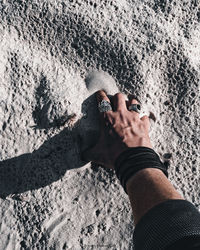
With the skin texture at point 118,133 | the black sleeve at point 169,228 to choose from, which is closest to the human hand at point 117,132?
the skin texture at point 118,133

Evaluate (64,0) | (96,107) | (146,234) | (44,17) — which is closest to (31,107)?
(96,107)

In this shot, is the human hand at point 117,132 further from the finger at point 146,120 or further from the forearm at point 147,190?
the forearm at point 147,190

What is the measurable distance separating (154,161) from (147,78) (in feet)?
1.74

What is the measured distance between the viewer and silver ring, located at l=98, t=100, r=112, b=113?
1.85 metres

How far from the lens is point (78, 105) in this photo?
1.88 metres

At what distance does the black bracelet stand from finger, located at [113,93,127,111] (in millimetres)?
261

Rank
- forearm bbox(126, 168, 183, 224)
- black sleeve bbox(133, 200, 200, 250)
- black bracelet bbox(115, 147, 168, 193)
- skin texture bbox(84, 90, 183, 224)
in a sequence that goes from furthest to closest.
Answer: skin texture bbox(84, 90, 183, 224) < black bracelet bbox(115, 147, 168, 193) < forearm bbox(126, 168, 183, 224) < black sleeve bbox(133, 200, 200, 250)

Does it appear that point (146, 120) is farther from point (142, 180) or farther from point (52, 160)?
point (52, 160)

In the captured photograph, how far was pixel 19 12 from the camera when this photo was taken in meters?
1.89

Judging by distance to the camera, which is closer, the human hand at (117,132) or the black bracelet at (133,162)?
the black bracelet at (133,162)

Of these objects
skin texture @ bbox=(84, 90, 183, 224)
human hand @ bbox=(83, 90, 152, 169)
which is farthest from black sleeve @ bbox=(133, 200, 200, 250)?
human hand @ bbox=(83, 90, 152, 169)

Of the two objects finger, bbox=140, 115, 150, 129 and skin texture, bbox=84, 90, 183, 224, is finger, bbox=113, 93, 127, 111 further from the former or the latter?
finger, bbox=140, 115, 150, 129

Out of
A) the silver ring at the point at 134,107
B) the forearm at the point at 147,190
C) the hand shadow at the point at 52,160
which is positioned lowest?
the forearm at the point at 147,190

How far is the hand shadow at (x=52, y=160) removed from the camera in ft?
5.98
